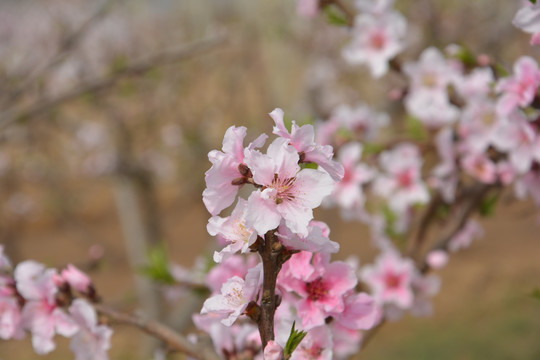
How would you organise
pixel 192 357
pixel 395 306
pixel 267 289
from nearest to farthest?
pixel 267 289, pixel 192 357, pixel 395 306

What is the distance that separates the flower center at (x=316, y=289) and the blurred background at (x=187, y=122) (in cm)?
156

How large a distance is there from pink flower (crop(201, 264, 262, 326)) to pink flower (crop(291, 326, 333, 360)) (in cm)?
14

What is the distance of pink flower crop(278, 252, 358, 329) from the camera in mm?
905

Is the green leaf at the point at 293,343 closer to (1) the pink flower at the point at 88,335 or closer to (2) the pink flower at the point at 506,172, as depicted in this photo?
(1) the pink flower at the point at 88,335

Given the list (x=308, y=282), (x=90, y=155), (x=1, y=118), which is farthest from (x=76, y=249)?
(x=308, y=282)

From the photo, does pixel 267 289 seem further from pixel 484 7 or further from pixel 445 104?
pixel 484 7

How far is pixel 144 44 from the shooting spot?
26.6 ft

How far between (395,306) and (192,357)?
1036mm

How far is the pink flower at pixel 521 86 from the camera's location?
124 cm

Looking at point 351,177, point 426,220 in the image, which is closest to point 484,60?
point 351,177

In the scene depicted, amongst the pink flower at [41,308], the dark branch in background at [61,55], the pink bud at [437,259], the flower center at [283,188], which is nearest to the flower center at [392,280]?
the pink bud at [437,259]

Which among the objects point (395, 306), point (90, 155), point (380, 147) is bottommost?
point (395, 306)

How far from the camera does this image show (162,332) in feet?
3.83

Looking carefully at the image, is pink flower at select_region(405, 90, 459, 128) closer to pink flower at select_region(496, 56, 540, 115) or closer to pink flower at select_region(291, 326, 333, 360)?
pink flower at select_region(496, 56, 540, 115)
